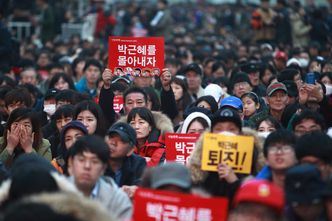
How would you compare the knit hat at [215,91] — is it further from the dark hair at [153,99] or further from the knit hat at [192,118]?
the knit hat at [192,118]

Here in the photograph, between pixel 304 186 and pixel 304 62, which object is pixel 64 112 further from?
pixel 304 62

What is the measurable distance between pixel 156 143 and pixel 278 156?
3.19 m

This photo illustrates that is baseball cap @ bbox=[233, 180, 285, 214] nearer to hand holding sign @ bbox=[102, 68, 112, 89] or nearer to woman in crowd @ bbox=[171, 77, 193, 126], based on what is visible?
hand holding sign @ bbox=[102, 68, 112, 89]

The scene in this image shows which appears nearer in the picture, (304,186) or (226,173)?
(304,186)

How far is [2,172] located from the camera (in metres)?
8.81

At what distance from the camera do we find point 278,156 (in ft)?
25.2

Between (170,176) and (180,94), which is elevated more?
(170,176)

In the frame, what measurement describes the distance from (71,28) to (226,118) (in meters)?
25.0

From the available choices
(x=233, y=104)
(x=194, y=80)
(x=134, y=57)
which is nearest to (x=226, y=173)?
(x=233, y=104)

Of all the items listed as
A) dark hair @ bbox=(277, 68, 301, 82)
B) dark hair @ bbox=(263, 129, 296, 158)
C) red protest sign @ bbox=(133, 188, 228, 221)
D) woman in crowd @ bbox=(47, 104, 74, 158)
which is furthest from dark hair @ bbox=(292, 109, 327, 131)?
dark hair @ bbox=(277, 68, 301, 82)

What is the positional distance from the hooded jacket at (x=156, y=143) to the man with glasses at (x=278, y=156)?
7.97ft

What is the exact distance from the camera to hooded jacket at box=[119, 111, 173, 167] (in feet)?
34.1

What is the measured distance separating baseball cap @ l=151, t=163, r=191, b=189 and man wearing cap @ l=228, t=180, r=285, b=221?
0.73 meters

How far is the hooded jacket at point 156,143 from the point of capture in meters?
10.4
